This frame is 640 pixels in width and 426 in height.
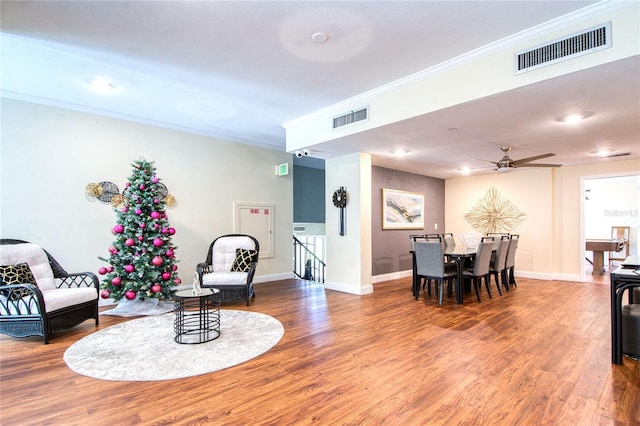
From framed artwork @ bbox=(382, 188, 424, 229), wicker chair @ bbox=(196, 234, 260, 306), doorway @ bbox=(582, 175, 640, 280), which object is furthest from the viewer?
doorway @ bbox=(582, 175, 640, 280)

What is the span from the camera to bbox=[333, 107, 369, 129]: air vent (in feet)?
14.2

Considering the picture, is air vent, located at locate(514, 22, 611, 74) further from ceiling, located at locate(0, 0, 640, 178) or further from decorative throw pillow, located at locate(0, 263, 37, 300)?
decorative throw pillow, located at locate(0, 263, 37, 300)

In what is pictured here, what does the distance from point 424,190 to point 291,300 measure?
484cm

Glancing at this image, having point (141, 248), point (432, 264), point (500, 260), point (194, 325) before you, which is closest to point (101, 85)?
point (141, 248)

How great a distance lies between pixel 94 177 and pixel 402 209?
6.05m

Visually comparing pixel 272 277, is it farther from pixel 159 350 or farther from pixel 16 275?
pixel 16 275

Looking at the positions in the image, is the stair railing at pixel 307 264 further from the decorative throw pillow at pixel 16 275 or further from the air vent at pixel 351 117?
the decorative throw pillow at pixel 16 275

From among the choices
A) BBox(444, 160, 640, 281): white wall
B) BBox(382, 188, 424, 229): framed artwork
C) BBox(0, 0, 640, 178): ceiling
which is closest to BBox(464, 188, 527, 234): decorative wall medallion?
BBox(444, 160, 640, 281): white wall

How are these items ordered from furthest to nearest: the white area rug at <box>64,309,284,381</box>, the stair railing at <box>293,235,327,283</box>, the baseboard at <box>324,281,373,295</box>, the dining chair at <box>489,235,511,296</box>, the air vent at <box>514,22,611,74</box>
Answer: the stair railing at <box>293,235,327,283</box>
the baseboard at <box>324,281,373,295</box>
the dining chair at <box>489,235,511,296</box>
the white area rug at <box>64,309,284,381</box>
the air vent at <box>514,22,611,74</box>

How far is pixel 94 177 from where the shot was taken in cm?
494

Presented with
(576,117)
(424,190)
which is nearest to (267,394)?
(576,117)

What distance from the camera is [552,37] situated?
2803mm

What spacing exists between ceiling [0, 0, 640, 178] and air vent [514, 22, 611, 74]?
173 millimetres

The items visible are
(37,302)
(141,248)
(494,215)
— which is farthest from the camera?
(494,215)
